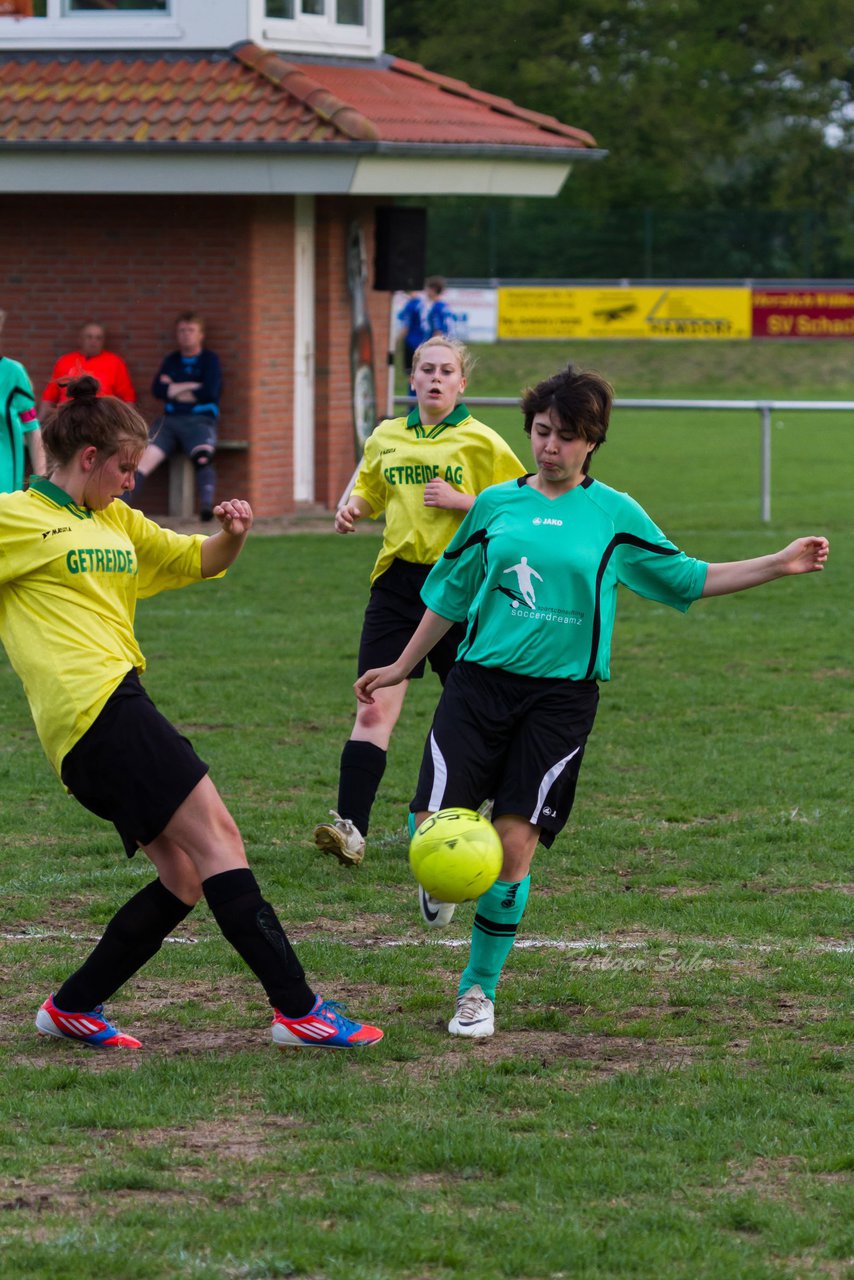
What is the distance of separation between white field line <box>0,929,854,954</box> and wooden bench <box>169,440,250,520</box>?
11.7 meters

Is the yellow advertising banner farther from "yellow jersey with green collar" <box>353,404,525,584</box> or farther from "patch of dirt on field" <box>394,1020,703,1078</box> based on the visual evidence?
"patch of dirt on field" <box>394,1020,703,1078</box>

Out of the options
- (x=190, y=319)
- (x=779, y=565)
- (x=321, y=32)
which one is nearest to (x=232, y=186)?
(x=190, y=319)

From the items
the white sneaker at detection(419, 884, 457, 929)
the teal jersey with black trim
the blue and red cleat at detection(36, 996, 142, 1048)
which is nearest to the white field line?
the white sneaker at detection(419, 884, 457, 929)

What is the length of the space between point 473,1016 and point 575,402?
175 centimetres

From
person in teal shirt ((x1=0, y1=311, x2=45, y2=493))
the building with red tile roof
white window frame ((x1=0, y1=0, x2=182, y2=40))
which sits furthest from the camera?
white window frame ((x1=0, y1=0, x2=182, y2=40))

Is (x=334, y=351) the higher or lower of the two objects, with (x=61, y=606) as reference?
higher

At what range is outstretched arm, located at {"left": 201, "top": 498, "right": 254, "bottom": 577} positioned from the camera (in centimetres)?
510

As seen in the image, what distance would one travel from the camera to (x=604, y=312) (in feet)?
120

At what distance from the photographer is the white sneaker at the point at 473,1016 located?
17.3 feet

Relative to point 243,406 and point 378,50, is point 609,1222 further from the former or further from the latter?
point 378,50

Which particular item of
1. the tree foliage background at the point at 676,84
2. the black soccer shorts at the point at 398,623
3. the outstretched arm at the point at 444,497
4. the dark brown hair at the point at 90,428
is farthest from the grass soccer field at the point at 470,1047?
the tree foliage background at the point at 676,84

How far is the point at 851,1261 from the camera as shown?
12.5ft

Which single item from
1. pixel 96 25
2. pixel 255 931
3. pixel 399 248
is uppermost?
pixel 96 25

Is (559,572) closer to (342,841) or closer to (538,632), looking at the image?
(538,632)
